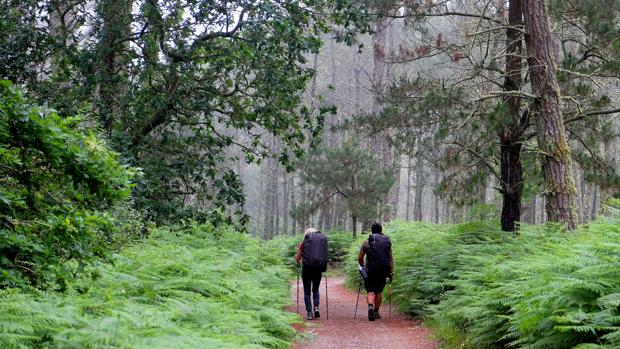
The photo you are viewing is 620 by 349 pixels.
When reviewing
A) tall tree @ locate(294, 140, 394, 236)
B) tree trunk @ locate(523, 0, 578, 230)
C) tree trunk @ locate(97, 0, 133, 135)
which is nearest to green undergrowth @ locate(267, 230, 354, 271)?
tall tree @ locate(294, 140, 394, 236)

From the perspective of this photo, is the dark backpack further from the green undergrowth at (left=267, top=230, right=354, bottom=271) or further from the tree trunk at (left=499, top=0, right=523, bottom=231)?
the green undergrowth at (left=267, top=230, right=354, bottom=271)

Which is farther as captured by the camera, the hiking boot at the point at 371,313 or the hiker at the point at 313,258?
the hiking boot at the point at 371,313

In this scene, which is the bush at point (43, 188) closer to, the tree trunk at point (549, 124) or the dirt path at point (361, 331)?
the dirt path at point (361, 331)

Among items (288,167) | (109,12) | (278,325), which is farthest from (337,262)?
(278,325)

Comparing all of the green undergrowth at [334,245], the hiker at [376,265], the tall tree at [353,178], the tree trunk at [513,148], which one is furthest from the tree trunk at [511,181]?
the green undergrowth at [334,245]

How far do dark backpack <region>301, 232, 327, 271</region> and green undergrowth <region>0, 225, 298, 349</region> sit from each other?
0.78 metres

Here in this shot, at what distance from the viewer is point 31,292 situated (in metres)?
5.16

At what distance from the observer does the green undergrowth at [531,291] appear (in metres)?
5.27

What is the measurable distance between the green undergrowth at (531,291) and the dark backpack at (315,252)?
181 cm

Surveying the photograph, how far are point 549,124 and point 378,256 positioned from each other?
404 cm

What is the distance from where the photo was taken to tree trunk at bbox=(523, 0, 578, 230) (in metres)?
10.7

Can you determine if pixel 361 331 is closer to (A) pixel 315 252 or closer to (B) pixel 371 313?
(B) pixel 371 313

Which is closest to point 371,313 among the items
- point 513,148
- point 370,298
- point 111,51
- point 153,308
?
point 370,298

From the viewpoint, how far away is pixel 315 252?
471 inches
